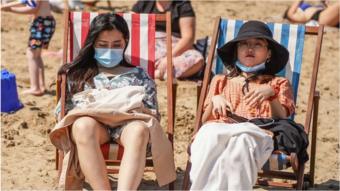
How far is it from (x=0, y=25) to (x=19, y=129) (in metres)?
3.40

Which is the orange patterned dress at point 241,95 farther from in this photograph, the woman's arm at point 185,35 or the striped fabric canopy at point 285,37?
the woman's arm at point 185,35

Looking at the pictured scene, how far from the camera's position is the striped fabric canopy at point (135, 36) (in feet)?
19.9

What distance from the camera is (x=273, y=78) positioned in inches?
213

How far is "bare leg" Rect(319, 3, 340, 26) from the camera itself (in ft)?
34.4

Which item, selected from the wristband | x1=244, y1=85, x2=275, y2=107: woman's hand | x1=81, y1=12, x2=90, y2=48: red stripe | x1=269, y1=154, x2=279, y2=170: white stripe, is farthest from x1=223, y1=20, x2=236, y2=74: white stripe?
x1=269, y1=154, x2=279, y2=170: white stripe

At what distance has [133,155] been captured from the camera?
4957 millimetres

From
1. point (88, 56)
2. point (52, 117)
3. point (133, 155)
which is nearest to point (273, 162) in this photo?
point (133, 155)

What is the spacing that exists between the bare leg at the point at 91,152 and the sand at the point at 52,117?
31.6 inches

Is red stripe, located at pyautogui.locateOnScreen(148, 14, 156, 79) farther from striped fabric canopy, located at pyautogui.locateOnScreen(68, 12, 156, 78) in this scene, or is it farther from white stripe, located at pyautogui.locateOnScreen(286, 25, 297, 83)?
white stripe, located at pyautogui.locateOnScreen(286, 25, 297, 83)

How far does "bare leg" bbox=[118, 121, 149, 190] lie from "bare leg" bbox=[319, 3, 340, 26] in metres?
5.88

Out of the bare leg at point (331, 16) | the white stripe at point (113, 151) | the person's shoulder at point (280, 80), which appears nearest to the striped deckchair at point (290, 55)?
the person's shoulder at point (280, 80)

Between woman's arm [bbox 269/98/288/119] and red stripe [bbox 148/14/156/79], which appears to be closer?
woman's arm [bbox 269/98/288/119]

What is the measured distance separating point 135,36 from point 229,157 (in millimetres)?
1649

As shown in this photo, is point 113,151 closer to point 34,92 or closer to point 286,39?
point 286,39
